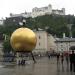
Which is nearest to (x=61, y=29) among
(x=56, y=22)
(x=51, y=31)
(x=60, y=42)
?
(x=51, y=31)

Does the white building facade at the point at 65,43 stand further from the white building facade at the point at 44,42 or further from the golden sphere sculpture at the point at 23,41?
the golden sphere sculpture at the point at 23,41

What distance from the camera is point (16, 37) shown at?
33.2 metres

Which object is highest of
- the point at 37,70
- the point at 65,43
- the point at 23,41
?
the point at 65,43

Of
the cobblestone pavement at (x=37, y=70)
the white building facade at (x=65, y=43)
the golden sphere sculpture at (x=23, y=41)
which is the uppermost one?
the white building facade at (x=65, y=43)

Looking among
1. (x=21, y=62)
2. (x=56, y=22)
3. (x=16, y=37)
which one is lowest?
(x=21, y=62)

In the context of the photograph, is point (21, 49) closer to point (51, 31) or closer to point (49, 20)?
point (51, 31)

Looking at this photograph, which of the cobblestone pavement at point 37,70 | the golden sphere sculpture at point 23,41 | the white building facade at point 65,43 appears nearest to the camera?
the cobblestone pavement at point 37,70

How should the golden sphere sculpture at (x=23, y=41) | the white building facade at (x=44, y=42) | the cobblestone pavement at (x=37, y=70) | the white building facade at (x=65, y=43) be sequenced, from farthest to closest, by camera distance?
the white building facade at (x=44, y=42)
the white building facade at (x=65, y=43)
the golden sphere sculpture at (x=23, y=41)
the cobblestone pavement at (x=37, y=70)

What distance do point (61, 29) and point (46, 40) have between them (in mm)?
16778

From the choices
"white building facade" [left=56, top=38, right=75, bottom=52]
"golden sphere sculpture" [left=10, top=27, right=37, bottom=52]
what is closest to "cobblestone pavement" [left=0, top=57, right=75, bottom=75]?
"golden sphere sculpture" [left=10, top=27, right=37, bottom=52]

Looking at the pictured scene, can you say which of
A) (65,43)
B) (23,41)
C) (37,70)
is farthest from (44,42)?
(37,70)

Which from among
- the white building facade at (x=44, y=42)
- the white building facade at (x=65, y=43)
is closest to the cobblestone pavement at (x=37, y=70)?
the white building facade at (x=65, y=43)

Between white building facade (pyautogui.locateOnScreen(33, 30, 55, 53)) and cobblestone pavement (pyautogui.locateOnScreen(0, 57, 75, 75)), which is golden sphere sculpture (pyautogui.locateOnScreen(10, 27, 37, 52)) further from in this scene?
white building facade (pyautogui.locateOnScreen(33, 30, 55, 53))

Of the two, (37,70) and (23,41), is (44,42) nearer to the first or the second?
(23,41)
